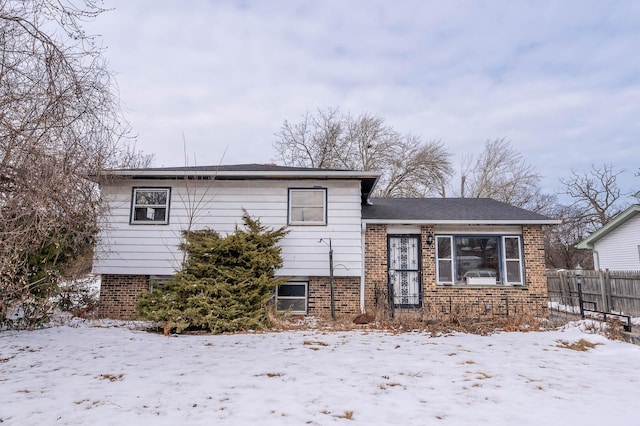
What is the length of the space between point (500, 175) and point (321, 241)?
66.6ft

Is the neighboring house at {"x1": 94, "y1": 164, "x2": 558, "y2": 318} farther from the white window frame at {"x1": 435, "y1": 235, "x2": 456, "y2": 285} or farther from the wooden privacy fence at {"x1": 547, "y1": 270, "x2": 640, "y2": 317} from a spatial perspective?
the wooden privacy fence at {"x1": 547, "y1": 270, "x2": 640, "y2": 317}

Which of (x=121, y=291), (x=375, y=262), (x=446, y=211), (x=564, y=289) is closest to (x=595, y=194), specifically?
(x=564, y=289)

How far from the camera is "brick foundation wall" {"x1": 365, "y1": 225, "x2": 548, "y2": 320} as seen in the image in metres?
10.2

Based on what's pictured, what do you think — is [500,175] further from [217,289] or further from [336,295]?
[217,289]

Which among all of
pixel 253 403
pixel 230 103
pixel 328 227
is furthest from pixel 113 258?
pixel 230 103

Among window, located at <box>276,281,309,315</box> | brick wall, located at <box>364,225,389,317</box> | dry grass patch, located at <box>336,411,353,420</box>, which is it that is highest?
brick wall, located at <box>364,225,389,317</box>

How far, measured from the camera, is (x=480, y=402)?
3.73 m

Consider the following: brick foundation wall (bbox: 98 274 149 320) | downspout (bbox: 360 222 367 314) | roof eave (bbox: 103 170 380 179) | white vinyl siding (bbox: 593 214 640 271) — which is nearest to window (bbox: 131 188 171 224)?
roof eave (bbox: 103 170 380 179)

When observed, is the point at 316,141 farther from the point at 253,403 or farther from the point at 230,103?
the point at 253,403

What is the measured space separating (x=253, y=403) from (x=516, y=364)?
11.9 feet

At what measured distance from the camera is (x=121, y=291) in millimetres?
10008

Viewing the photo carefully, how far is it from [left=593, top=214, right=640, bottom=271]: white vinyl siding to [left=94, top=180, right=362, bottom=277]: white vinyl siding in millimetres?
12095

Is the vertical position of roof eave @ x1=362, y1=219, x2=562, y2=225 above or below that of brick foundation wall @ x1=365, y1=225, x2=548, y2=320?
above

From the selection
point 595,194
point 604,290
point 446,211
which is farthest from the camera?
point 595,194
